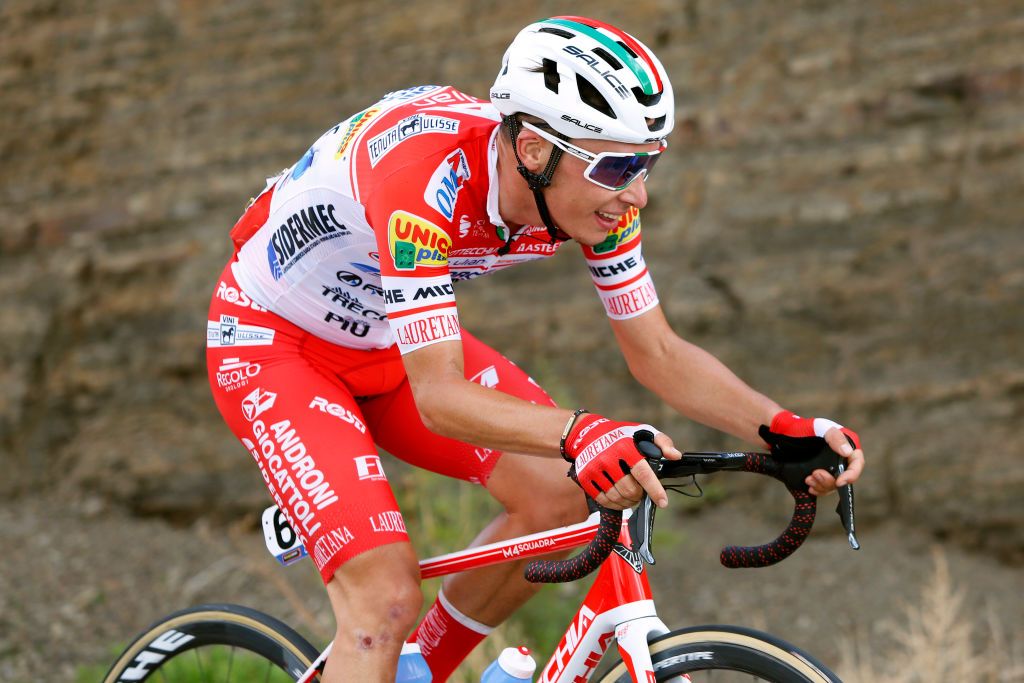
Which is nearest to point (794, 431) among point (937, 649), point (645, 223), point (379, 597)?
point (379, 597)

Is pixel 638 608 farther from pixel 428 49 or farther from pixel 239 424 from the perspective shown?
pixel 428 49

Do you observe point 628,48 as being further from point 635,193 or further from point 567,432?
point 567,432

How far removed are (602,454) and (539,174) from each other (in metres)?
0.79

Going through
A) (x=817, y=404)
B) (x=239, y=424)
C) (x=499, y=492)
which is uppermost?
(x=239, y=424)

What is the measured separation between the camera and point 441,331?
2629 millimetres

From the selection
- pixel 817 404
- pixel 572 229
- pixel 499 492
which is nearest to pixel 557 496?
pixel 499 492

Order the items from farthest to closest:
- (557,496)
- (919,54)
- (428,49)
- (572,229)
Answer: (428,49)
(919,54)
(557,496)
(572,229)

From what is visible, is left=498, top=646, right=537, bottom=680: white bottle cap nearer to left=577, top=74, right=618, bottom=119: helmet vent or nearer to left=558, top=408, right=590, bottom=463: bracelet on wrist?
left=558, top=408, right=590, bottom=463: bracelet on wrist

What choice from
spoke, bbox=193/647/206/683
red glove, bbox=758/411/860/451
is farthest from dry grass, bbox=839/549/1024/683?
spoke, bbox=193/647/206/683

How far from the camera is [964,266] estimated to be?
20.1ft

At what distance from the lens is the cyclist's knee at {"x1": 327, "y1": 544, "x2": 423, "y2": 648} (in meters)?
2.78

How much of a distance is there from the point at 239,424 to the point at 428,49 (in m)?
3.89

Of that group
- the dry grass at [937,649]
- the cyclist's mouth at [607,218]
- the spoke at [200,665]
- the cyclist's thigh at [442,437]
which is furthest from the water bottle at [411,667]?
the dry grass at [937,649]

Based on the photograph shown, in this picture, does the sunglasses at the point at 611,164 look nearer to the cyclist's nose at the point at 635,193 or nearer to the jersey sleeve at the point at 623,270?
the cyclist's nose at the point at 635,193
